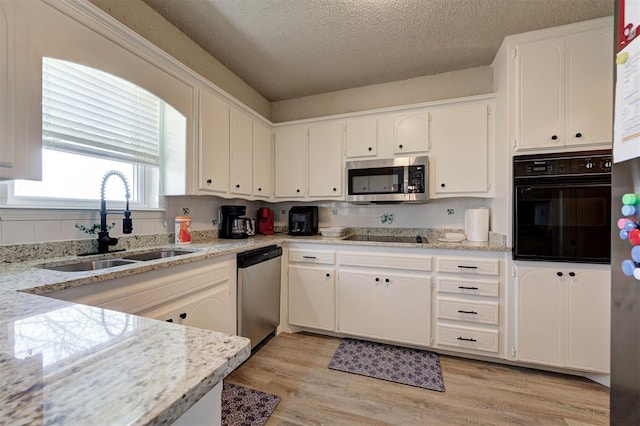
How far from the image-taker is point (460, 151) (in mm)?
2375

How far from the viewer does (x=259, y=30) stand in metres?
2.06

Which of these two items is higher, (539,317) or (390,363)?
(539,317)

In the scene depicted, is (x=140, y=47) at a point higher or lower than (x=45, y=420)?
higher

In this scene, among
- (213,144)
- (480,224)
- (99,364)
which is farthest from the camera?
(480,224)

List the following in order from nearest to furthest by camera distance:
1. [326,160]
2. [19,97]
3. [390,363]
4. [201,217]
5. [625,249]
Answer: [625,249], [19,97], [390,363], [201,217], [326,160]

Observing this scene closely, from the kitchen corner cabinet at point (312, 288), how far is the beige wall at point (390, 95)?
1722 millimetres

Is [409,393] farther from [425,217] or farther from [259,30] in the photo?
[259,30]

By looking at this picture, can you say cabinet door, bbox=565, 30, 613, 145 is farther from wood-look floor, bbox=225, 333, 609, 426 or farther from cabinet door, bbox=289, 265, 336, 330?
cabinet door, bbox=289, 265, 336, 330

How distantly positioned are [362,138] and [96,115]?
2.09 m

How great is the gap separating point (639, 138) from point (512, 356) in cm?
186

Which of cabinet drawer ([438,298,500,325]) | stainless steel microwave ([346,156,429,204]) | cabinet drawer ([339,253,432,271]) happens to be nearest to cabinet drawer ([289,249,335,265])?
cabinet drawer ([339,253,432,271])

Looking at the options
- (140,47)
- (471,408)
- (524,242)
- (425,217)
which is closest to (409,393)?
(471,408)

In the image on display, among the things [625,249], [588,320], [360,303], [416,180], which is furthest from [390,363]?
[625,249]

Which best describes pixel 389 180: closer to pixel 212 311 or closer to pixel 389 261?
pixel 389 261
